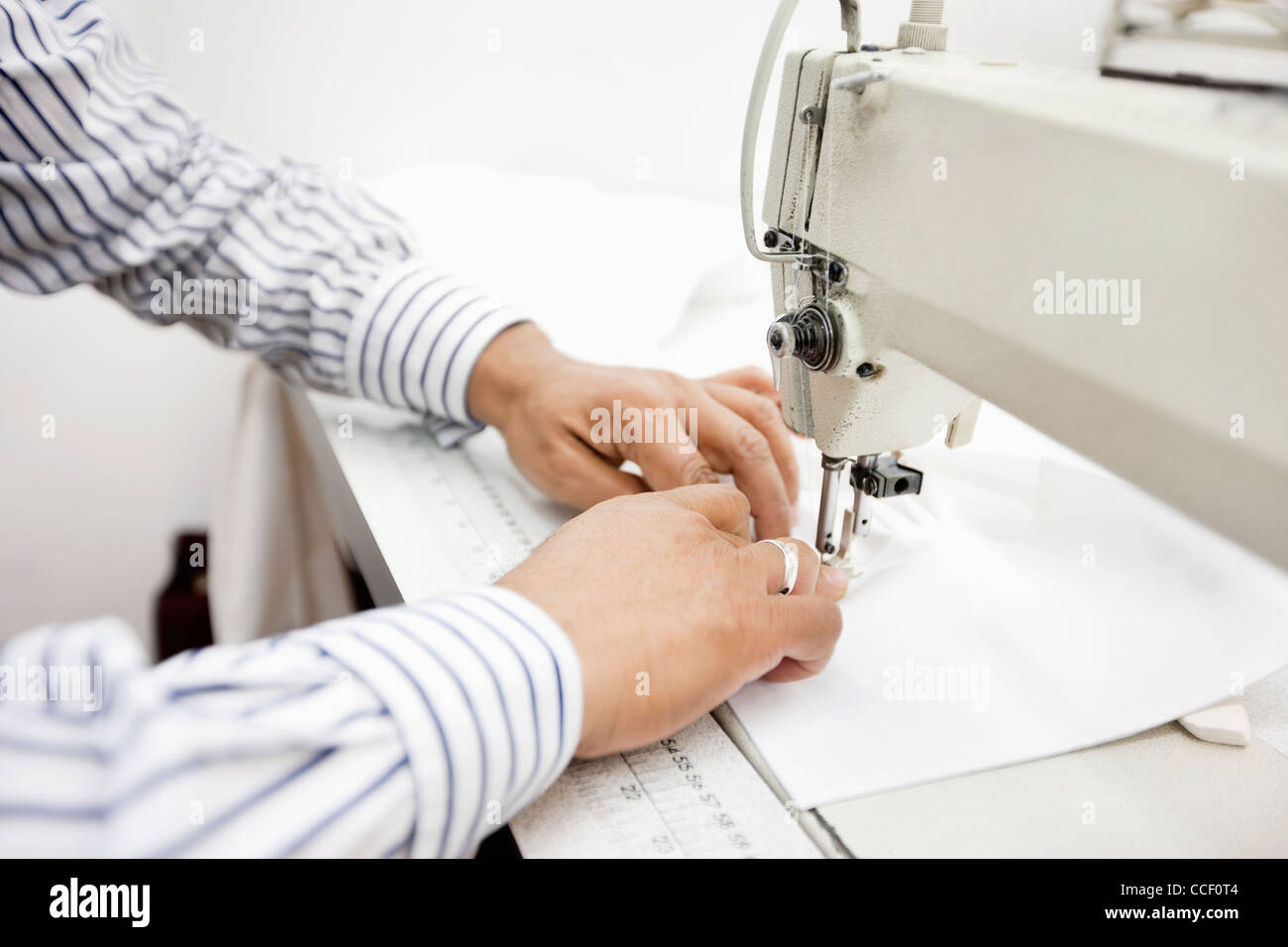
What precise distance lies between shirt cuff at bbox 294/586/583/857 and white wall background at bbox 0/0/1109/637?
43.2 inches

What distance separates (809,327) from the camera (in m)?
0.72

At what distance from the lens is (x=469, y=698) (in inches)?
20.2

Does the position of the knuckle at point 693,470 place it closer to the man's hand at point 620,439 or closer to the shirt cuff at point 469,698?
the man's hand at point 620,439

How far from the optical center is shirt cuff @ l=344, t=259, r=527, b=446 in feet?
3.45

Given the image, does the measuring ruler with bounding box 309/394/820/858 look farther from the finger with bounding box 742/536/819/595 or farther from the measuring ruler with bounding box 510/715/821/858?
the finger with bounding box 742/536/819/595

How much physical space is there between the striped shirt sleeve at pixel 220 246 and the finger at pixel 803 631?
521 millimetres

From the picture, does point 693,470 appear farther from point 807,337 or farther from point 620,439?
point 807,337

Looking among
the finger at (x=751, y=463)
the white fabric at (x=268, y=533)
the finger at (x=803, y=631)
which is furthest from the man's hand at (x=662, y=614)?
the white fabric at (x=268, y=533)

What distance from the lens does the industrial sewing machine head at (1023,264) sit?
45cm

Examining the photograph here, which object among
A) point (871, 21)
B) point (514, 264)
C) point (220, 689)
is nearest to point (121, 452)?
point (514, 264)

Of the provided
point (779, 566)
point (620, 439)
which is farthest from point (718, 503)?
point (620, 439)
